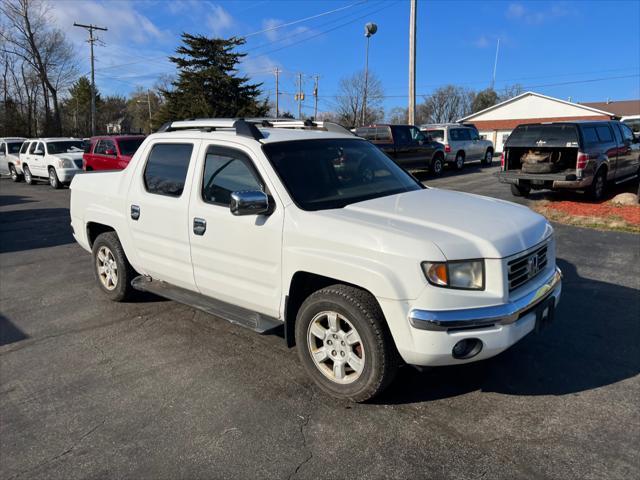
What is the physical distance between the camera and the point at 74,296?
5.84 m

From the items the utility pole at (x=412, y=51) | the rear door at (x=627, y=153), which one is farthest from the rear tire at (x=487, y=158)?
the rear door at (x=627, y=153)

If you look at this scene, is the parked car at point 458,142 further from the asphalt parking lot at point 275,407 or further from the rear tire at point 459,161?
the asphalt parking lot at point 275,407

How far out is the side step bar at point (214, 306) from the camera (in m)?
3.72

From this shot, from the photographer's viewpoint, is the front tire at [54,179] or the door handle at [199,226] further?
the front tire at [54,179]

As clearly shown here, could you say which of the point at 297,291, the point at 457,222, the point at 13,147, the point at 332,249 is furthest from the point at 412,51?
the point at 332,249

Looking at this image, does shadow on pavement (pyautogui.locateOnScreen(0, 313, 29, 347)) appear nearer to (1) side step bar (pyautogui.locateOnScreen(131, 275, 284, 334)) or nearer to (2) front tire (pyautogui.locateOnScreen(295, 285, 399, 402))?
(1) side step bar (pyautogui.locateOnScreen(131, 275, 284, 334))

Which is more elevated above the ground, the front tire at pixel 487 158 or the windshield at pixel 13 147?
the windshield at pixel 13 147

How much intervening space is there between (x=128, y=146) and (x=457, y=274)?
46.9 ft

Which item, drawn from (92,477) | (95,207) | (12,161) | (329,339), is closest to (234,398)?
(329,339)

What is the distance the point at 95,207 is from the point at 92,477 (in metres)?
3.38

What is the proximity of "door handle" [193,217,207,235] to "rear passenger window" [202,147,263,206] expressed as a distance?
0.59ft

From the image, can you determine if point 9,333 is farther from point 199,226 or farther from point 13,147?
point 13,147

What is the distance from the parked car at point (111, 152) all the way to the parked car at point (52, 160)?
2303mm

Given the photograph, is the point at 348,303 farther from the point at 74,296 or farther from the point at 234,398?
the point at 74,296
